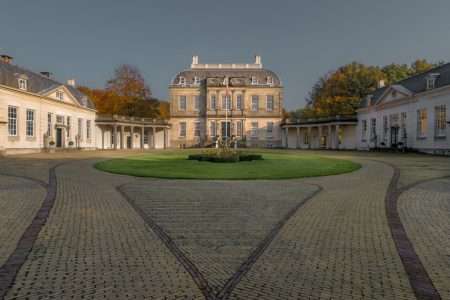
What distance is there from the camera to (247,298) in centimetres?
303

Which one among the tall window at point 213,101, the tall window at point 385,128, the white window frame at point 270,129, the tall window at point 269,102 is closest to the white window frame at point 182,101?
the tall window at point 213,101

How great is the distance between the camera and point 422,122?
29641 millimetres

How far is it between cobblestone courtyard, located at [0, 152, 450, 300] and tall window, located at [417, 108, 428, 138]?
24.3 metres

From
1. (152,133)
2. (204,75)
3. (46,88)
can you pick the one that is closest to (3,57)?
(46,88)

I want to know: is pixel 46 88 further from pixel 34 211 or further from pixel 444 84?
pixel 444 84

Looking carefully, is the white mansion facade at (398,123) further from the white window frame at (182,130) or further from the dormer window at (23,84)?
the dormer window at (23,84)

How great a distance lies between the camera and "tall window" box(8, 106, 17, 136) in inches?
1061

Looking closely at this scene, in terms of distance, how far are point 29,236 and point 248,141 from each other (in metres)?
43.9

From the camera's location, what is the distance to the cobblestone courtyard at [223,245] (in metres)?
3.27

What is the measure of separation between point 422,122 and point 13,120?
39.1 metres

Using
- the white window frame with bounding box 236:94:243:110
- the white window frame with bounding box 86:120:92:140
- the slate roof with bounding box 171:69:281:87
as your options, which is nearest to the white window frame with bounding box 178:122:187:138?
the slate roof with bounding box 171:69:281:87

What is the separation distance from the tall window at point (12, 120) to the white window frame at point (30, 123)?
58.3 inches

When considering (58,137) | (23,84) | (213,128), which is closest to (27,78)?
(23,84)

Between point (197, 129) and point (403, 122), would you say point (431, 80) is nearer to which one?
point (403, 122)
